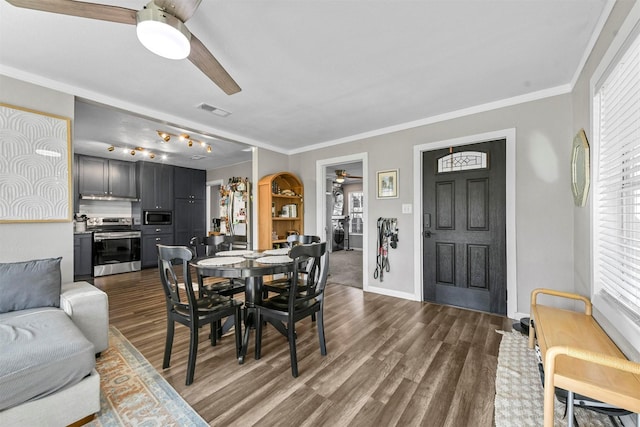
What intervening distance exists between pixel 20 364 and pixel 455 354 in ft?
9.22

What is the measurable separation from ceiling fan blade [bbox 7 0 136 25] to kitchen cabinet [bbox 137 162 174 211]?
5237mm

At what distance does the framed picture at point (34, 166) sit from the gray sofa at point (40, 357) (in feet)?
1.97

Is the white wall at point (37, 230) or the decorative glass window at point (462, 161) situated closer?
the white wall at point (37, 230)

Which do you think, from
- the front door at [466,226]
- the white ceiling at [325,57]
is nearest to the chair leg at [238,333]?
the white ceiling at [325,57]

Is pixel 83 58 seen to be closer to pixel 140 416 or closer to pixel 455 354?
pixel 140 416

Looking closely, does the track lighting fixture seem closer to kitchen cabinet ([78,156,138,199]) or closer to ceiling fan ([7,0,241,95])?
kitchen cabinet ([78,156,138,199])

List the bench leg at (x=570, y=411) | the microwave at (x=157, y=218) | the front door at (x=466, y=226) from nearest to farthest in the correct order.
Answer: the bench leg at (x=570, y=411) → the front door at (x=466, y=226) → the microwave at (x=157, y=218)

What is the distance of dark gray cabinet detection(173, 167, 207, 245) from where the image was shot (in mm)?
6480

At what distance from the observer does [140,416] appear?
153 cm

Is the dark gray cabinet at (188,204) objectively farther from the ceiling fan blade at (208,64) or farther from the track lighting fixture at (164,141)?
the ceiling fan blade at (208,64)

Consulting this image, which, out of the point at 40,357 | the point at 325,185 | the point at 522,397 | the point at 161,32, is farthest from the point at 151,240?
the point at 522,397

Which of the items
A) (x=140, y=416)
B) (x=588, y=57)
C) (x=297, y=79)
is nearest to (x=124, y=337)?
(x=140, y=416)

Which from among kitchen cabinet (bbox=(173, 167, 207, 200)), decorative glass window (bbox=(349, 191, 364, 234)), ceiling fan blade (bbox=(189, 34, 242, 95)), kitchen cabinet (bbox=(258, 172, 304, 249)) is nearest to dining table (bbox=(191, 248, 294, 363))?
ceiling fan blade (bbox=(189, 34, 242, 95))

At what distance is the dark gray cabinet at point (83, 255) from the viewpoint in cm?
489
